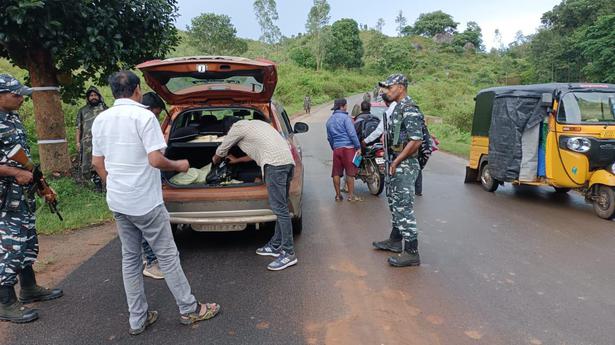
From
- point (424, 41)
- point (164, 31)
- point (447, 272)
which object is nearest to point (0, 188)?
point (447, 272)

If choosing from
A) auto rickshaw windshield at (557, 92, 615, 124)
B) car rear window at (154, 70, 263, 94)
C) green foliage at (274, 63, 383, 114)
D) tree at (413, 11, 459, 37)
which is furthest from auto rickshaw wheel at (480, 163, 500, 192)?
tree at (413, 11, 459, 37)

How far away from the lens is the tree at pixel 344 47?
61.5 m

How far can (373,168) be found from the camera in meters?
7.75

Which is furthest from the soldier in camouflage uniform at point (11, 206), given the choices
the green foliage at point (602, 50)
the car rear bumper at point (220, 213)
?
the green foliage at point (602, 50)

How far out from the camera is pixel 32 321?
11.1ft

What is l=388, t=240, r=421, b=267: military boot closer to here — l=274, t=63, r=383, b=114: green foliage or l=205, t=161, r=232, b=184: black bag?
l=205, t=161, r=232, b=184: black bag

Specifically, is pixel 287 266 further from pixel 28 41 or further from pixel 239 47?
pixel 239 47

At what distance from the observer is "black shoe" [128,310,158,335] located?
10.4 feet

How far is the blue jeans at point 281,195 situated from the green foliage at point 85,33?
3398 mm

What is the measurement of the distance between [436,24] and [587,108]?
106767 mm

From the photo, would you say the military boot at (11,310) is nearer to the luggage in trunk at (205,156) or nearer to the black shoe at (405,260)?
the luggage in trunk at (205,156)

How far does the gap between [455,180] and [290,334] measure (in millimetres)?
6952

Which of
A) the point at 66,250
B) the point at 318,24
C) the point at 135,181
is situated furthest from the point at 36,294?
the point at 318,24

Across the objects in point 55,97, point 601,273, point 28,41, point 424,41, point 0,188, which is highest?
point 424,41
